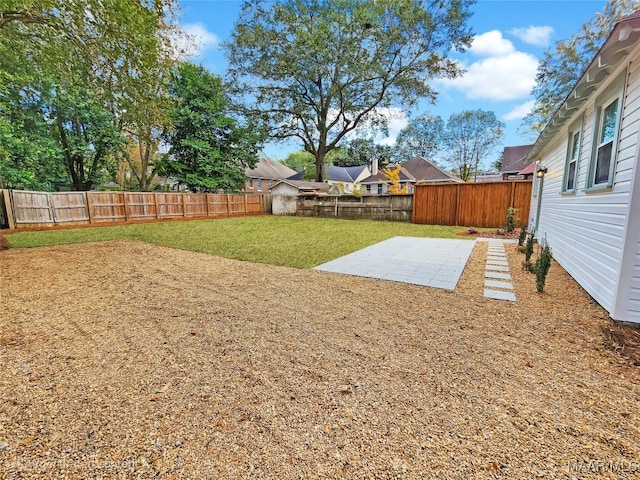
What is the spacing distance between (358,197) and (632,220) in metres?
11.1

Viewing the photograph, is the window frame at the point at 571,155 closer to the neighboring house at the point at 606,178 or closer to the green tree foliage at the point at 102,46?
the neighboring house at the point at 606,178

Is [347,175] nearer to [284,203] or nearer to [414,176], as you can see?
[414,176]

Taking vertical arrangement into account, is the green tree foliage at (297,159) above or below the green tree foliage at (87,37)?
above

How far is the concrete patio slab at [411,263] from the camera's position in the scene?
4.10 metres

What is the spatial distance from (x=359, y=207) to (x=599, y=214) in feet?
33.7

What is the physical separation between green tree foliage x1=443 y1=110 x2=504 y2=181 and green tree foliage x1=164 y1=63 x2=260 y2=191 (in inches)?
850

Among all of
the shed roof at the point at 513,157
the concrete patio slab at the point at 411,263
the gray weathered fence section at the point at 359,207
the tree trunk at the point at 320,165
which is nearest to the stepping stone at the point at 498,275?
the concrete patio slab at the point at 411,263

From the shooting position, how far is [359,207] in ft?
43.9

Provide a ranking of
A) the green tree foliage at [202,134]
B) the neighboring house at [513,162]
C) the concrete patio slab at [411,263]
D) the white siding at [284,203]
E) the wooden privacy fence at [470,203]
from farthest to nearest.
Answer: the neighboring house at [513,162] → the green tree foliage at [202,134] → the white siding at [284,203] → the wooden privacy fence at [470,203] → the concrete patio slab at [411,263]

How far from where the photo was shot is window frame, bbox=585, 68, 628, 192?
117 inches

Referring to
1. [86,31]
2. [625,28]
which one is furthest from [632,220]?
[86,31]

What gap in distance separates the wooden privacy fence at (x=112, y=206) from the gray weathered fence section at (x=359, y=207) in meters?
4.28

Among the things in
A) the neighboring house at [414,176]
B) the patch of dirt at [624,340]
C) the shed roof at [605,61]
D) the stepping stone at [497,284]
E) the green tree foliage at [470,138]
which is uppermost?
the green tree foliage at [470,138]

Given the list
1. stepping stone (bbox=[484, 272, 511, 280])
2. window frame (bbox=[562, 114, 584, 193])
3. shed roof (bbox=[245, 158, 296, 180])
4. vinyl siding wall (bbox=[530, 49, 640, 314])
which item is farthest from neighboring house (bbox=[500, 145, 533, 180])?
shed roof (bbox=[245, 158, 296, 180])
